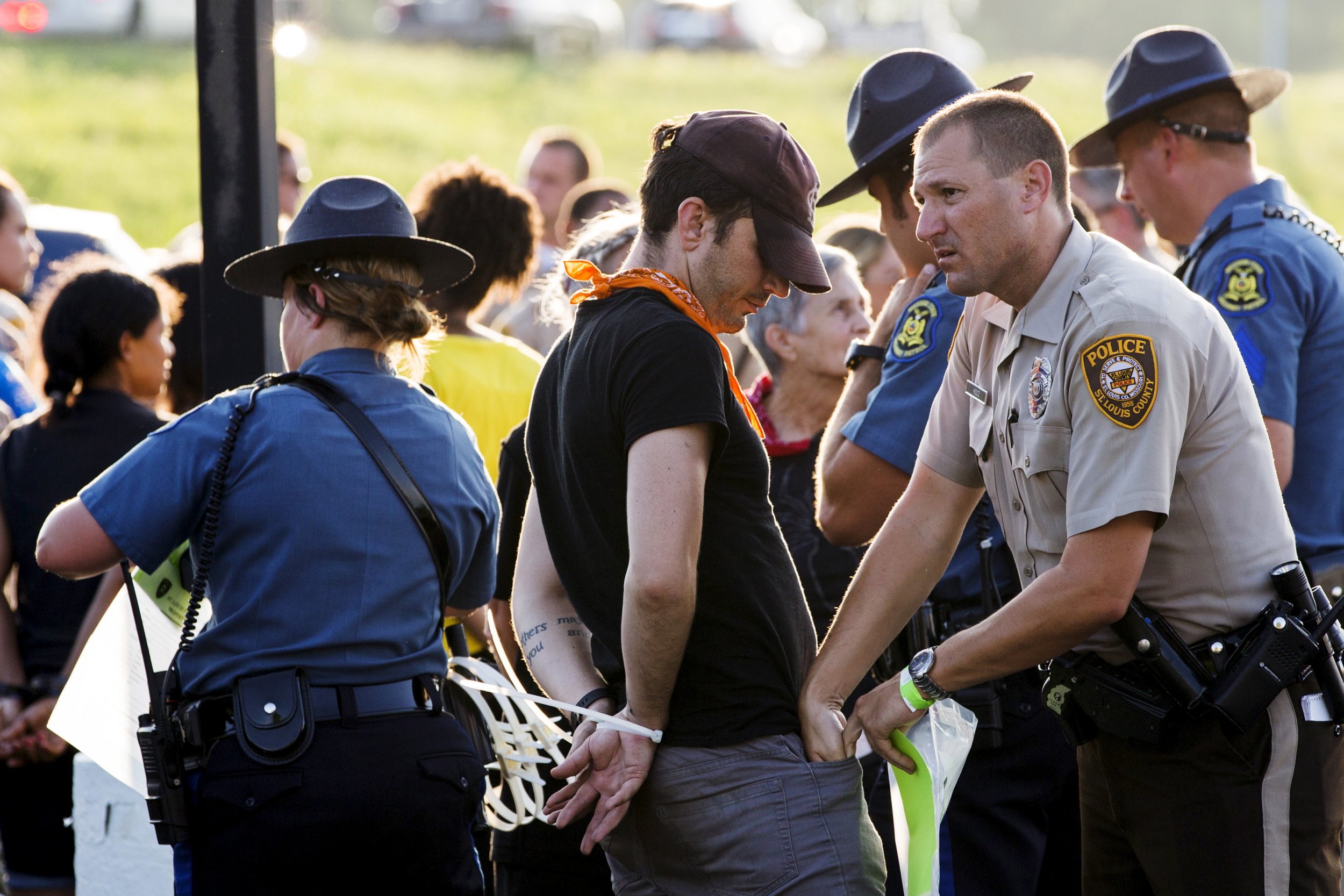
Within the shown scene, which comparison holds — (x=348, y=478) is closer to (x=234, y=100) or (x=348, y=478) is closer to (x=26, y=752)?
(x=234, y=100)

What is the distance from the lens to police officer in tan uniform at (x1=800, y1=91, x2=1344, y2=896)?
2396mm

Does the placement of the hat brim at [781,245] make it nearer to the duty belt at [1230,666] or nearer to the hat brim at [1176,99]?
the duty belt at [1230,666]

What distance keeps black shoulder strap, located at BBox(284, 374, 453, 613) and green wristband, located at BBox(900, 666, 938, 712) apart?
39.4 inches

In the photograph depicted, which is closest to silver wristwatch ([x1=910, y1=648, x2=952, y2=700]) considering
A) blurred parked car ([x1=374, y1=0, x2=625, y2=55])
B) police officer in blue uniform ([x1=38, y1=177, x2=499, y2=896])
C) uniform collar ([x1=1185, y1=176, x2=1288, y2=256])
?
police officer in blue uniform ([x1=38, y1=177, x2=499, y2=896])

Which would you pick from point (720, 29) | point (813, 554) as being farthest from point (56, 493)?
point (720, 29)

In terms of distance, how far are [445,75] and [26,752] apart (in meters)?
22.9

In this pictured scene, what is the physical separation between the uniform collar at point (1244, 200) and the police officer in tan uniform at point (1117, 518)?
1.20 meters

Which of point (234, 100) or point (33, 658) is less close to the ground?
point (234, 100)

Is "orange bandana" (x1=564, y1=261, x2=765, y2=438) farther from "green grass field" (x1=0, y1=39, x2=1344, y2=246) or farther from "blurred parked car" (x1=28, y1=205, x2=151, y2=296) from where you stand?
"green grass field" (x1=0, y1=39, x2=1344, y2=246)

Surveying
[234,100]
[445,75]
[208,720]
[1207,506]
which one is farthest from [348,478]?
[445,75]

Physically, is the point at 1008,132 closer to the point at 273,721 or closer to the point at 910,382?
the point at 910,382

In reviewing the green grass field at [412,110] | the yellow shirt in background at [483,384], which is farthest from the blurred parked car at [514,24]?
the yellow shirt in background at [483,384]

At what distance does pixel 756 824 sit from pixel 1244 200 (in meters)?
2.30

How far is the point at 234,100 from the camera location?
362cm
